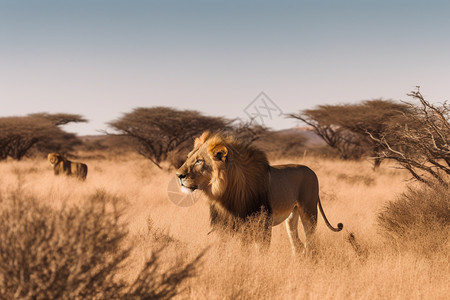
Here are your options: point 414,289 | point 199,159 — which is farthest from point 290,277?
point 199,159

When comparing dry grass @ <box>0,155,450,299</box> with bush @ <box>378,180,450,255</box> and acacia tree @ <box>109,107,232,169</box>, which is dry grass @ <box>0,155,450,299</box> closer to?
bush @ <box>378,180,450,255</box>

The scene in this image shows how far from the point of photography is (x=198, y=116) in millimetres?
28719

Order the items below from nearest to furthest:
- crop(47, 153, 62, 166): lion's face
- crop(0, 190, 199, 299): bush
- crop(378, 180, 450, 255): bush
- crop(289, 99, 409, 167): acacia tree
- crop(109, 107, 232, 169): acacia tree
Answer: crop(0, 190, 199, 299): bush → crop(378, 180, 450, 255): bush → crop(47, 153, 62, 166): lion's face → crop(289, 99, 409, 167): acacia tree → crop(109, 107, 232, 169): acacia tree

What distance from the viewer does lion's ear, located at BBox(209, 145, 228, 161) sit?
13.7 feet

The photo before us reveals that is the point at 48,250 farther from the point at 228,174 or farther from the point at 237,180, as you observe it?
the point at 237,180

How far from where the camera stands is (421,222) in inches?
205

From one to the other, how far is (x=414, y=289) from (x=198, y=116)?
2531 cm

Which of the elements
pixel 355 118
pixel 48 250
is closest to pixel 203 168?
pixel 48 250

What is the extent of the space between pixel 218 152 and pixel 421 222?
9.26ft

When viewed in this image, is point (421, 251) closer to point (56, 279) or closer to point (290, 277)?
point (290, 277)

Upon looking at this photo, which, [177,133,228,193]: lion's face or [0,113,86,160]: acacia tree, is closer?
[177,133,228,193]: lion's face

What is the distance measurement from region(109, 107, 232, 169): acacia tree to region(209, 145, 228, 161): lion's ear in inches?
861

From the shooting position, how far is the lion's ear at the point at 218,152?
4189mm

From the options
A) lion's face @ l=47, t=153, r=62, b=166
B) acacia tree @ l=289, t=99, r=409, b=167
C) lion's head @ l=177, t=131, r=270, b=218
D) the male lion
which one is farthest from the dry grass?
acacia tree @ l=289, t=99, r=409, b=167
